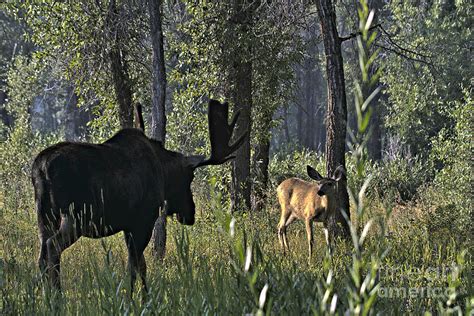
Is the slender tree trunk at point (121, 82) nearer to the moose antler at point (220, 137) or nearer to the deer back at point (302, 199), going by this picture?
the deer back at point (302, 199)

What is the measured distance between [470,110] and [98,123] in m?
6.95

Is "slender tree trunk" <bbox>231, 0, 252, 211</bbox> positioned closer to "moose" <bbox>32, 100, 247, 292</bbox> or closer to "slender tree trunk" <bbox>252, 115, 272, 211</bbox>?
"slender tree trunk" <bbox>252, 115, 272, 211</bbox>

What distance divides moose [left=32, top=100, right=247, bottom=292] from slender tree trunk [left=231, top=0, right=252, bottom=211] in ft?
17.8

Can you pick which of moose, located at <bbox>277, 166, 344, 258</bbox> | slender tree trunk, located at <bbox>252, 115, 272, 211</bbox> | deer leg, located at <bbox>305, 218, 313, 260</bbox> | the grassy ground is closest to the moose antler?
the grassy ground

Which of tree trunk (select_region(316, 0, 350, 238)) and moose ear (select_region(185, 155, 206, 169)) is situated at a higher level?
tree trunk (select_region(316, 0, 350, 238))

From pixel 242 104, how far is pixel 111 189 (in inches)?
296

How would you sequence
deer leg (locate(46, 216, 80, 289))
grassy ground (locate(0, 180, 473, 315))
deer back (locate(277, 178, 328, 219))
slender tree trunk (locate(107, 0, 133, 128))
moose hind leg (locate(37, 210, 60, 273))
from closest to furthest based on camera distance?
grassy ground (locate(0, 180, 473, 315)), deer leg (locate(46, 216, 80, 289)), moose hind leg (locate(37, 210, 60, 273)), deer back (locate(277, 178, 328, 219)), slender tree trunk (locate(107, 0, 133, 128))

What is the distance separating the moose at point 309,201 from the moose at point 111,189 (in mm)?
2137

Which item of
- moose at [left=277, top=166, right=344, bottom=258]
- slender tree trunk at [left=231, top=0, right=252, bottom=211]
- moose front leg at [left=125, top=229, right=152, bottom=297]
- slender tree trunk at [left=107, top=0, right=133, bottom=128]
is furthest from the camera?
slender tree trunk at [left=231, top=0, right=252, bottom=211]

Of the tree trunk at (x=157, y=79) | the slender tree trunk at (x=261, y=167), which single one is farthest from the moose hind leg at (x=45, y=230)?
the slender tree trunk at (x=261, y=167)

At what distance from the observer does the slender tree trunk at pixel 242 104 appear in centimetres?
1362

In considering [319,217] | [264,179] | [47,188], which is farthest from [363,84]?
[264,179]

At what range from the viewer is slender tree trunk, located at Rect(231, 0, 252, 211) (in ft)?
44.7

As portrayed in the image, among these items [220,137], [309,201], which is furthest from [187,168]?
[309,201]
